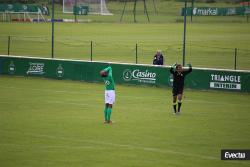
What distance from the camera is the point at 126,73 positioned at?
3959cm

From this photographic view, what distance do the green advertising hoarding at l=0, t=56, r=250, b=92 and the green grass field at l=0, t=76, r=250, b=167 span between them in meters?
0.54

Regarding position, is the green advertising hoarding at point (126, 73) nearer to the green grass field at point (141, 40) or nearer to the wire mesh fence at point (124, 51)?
the wire mesh fence at point (124, 51)

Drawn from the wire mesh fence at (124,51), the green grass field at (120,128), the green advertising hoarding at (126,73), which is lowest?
the green grass field at (120,128)

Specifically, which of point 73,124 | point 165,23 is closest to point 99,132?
point 73,124

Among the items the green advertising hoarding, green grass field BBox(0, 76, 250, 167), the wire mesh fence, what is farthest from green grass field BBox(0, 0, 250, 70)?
green grass field BBox(0, 76, 250, 167)

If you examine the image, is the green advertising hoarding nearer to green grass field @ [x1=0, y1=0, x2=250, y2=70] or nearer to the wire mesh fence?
the wire mesh fence

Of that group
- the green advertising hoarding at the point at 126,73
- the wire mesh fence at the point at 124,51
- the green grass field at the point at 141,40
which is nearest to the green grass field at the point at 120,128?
the green advertising hoarding at the point at 126,73

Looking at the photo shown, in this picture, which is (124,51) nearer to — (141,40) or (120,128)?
(141,40)

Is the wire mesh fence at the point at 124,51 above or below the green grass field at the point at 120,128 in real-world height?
above

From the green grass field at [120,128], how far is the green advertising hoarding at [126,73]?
54cm

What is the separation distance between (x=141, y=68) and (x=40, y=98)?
22.9 feet

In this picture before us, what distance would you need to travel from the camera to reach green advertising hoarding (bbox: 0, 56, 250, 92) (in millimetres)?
36156

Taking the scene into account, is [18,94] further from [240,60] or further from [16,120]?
[240,60]

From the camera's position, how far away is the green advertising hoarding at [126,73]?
36.2m
